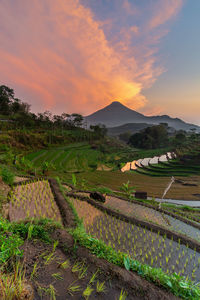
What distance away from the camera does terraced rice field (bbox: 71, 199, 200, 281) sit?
10.3ft

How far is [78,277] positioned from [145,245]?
2599mm

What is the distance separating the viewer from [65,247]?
7.71 feet

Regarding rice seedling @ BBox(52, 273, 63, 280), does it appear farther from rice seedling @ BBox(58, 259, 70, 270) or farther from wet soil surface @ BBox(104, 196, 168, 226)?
wet soil surface @ BBox(104, 196, 168, 226)

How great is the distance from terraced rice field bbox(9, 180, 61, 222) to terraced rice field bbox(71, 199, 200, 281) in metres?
1.26

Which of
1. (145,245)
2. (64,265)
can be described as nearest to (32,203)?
(64,265)

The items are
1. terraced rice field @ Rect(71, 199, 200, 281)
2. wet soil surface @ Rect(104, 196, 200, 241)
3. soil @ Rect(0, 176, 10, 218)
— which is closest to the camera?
terraced rice field @ Rect(71, 199, 200, 281)

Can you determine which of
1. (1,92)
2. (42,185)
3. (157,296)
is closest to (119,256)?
(157,296)

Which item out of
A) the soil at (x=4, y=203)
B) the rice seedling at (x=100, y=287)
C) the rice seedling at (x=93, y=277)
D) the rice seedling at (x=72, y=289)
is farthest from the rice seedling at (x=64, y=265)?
the soil at (x=4, y=203)

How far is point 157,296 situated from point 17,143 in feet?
82.8

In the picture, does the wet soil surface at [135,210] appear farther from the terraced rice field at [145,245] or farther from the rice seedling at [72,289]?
the rice seedling at [72,289]

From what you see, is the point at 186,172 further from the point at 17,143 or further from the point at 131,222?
the point at 17,143

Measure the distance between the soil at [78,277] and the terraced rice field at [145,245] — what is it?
1027mm

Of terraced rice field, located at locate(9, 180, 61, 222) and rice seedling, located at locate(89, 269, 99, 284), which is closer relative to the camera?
rice seedling, located at locate(89, 269, 99, 284)

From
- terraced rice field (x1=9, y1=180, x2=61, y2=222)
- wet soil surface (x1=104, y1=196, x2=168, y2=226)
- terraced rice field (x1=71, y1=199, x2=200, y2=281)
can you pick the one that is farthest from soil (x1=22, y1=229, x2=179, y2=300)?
wet soil surface (x1=104, y1=196, x2=168, y2=226)
